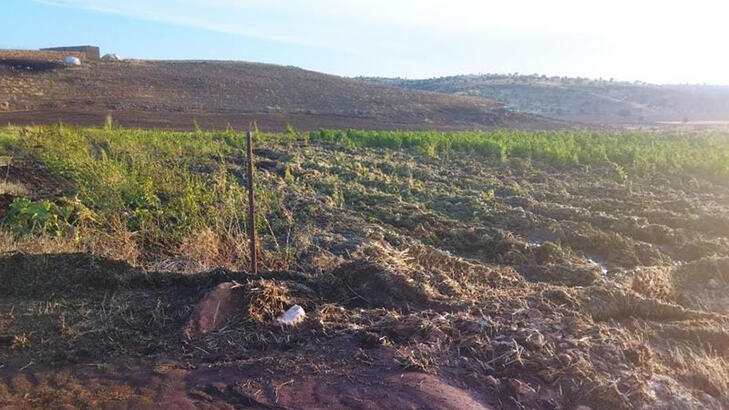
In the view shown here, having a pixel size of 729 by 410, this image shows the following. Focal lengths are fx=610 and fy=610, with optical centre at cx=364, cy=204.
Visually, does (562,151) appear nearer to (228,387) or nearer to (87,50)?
(228,387)

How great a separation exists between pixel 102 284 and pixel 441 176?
9.67m

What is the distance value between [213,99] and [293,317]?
3918cm

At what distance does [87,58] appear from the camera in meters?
52.1

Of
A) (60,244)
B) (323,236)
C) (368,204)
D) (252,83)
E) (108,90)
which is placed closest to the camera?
(60,244)

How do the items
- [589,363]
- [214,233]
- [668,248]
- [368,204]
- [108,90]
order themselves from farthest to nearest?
1. [108,90]
2. [368,204]
3. [668,248]
4. [214,233]
5. [589,363]

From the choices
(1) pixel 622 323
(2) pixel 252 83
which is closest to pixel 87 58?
(2) pixel 252 83

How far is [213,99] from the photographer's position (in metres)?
41.7

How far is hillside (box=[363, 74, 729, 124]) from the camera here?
64750mm

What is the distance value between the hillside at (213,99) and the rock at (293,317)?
928 inches

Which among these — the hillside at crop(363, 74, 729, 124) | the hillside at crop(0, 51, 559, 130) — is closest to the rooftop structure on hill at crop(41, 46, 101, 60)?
the hillside at crop(0, 51, 559, 130)

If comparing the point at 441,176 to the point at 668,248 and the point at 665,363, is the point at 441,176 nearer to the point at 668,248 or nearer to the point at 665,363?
the point at 668,248

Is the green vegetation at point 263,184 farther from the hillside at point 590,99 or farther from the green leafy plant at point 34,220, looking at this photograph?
the hillside at point 590,99

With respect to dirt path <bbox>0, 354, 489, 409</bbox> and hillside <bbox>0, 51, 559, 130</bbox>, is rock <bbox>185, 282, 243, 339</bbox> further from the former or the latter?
hillside <bbox>0, 51, 559, 130</bbox>

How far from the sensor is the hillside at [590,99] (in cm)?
6475
